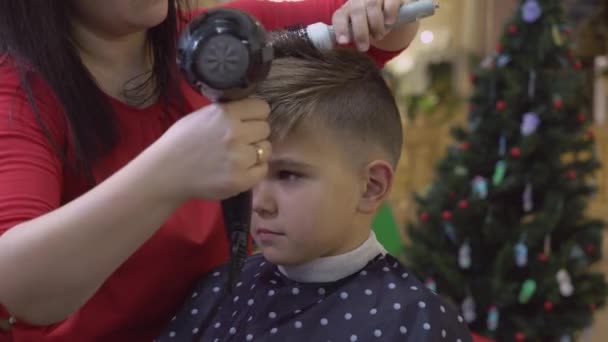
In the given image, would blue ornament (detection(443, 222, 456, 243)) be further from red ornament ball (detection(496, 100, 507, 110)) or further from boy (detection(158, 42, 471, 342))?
boy (detection(158, 42, 471, 342))

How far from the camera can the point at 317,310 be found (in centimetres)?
101

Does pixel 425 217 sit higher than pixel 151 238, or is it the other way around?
pixel 151 238

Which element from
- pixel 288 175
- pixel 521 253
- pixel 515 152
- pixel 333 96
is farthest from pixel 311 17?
pixel 521 253

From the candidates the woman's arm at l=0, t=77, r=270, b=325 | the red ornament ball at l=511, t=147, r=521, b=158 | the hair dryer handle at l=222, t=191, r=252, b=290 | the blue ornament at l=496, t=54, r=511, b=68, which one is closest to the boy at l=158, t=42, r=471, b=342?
the hair dryer handle at l=222, t=191, r=252, b=290

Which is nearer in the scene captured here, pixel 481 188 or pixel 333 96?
pixel 333 96

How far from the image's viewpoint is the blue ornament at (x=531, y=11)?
2.37 meters

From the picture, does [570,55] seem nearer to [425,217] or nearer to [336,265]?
[425,217]

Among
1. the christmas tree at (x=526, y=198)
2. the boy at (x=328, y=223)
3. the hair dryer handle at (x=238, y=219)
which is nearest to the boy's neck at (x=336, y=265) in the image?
the boy at (x=328, y=223)

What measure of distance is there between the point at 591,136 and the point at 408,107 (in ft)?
8.87

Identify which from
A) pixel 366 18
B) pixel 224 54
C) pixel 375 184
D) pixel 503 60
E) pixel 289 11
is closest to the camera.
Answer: pixel 224 54

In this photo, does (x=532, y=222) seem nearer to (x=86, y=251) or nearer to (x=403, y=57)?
(x=86, y=251)

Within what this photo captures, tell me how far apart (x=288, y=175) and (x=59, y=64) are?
34 cm

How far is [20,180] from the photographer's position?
31.2 inches

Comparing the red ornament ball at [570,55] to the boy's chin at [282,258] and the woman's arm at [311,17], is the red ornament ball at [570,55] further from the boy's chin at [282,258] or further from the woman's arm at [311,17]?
the boy's chin at [282,258]
